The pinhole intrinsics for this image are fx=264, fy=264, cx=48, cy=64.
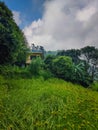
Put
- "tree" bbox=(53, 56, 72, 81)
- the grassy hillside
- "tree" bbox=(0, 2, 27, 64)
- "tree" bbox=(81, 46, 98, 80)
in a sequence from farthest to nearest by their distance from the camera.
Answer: "tree" bbox=(81, 46, 98, 80)
"tree" bbox=(53, 56, 72, 81)
"tree" bbox=(0, 2, 27, 64)
the grassy hillside

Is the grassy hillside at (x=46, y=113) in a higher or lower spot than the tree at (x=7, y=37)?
lower

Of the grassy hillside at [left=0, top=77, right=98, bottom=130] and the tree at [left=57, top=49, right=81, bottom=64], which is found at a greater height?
the grassy hillside at [left=0, top=77, right=98, bottom=130]

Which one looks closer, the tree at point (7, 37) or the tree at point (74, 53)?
the tree at point (7, 37)

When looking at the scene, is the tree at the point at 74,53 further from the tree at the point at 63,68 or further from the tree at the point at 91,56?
the tree at the point at 63,68

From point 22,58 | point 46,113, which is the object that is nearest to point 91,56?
point 22,58

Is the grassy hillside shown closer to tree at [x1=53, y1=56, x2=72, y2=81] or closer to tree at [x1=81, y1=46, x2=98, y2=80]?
tree at [x1=53, y1=56, x2=72, y2=81]

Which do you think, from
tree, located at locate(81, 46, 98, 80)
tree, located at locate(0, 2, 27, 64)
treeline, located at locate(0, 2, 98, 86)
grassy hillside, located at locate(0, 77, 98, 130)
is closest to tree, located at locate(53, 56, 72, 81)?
treeline, located at locate(0, 2, 98, 86)

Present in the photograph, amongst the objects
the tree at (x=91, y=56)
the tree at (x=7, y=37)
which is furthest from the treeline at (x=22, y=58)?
the tree at (x=91, y=56)

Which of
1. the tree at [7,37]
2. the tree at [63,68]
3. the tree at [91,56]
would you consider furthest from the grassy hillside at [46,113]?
the tree at [91,56]

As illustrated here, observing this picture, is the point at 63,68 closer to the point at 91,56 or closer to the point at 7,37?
the point at 7,37

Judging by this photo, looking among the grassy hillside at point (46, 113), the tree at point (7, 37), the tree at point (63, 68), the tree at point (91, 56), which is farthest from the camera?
the tree at point (91, 56)

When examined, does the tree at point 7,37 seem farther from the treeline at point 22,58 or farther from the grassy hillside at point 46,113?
the grassy hillside at point 46,113

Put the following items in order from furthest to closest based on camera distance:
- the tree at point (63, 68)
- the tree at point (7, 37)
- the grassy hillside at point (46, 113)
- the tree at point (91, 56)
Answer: the tree at point (91, 56) < the tree at point (63, 68) < the tree at point (7, 37) < the grassy hillside at point (46, 113)

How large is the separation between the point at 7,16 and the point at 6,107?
783 cm
